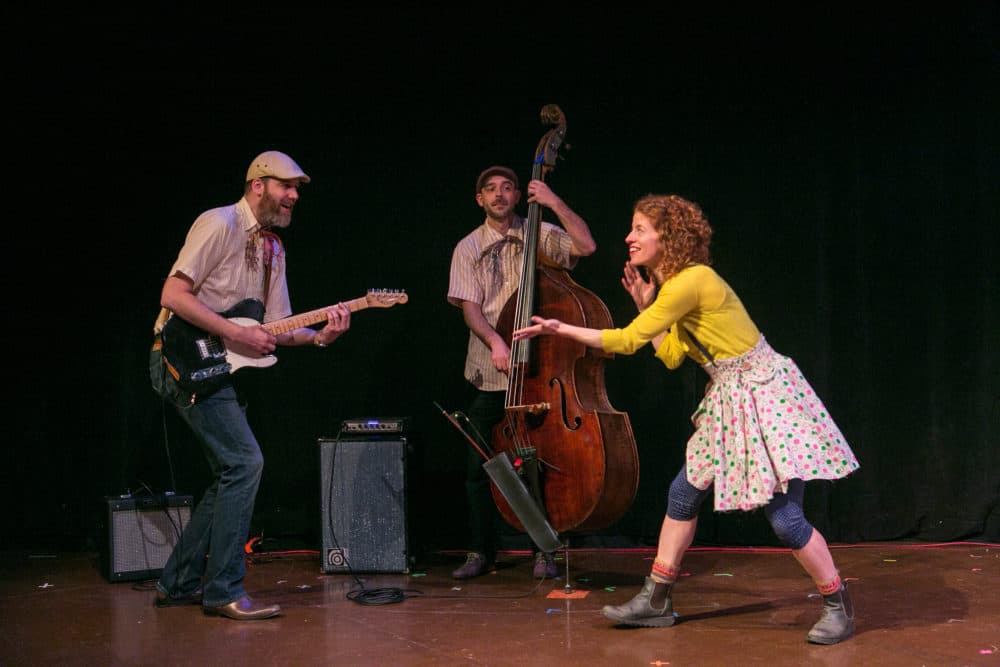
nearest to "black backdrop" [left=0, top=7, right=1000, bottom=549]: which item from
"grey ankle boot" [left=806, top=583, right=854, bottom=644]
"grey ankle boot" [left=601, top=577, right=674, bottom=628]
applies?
"grey ankle boot" [left=601, top=577, right=674, bottom=628]

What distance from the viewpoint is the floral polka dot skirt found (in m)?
3.22

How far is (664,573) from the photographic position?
→ 11.6 ft

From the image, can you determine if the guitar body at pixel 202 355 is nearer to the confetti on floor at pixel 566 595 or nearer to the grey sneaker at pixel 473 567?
the grey sneaker at pixel 473 567

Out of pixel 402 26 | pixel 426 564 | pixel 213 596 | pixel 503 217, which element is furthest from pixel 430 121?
pixel 213 596

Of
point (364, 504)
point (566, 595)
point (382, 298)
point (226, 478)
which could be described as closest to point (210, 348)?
point (226, 478)

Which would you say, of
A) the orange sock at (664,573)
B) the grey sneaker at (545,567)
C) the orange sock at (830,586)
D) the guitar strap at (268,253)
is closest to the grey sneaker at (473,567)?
the grey sneaker at (545,567)

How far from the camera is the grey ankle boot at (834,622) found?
3.30 metres

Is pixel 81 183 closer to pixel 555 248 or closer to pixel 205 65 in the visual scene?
pixel 205 65

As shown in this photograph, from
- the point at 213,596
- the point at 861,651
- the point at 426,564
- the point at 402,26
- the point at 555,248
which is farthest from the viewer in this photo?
the point at 402,26

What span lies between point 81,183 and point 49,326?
2.66ft

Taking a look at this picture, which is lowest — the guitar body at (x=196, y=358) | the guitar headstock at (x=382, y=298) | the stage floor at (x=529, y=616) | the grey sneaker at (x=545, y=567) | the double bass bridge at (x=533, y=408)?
the stage floor at (x=529, y=616)

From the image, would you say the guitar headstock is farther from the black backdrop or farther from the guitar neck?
the black backdrop

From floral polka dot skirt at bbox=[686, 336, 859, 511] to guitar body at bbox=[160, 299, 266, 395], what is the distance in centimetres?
181

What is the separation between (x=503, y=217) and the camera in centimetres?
469
